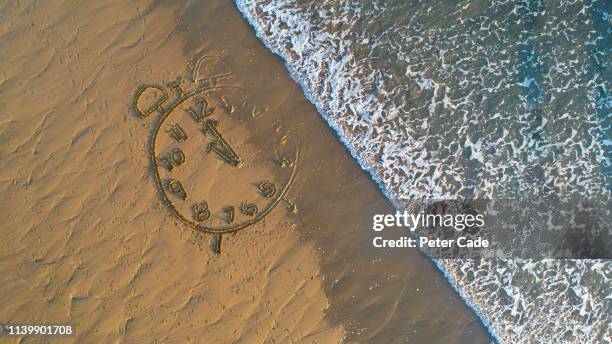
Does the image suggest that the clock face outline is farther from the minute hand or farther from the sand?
the sand

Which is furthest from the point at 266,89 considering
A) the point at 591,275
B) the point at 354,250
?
the point at 591,275

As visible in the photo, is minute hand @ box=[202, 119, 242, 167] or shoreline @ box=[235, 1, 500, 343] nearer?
minute hand @ box=[202, 119, 242, 167]

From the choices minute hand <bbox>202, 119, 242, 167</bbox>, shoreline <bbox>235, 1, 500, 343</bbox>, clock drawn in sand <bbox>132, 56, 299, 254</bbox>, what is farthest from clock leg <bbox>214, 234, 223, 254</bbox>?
shoreline <bbox>235, 1, 500, 343</bbox>

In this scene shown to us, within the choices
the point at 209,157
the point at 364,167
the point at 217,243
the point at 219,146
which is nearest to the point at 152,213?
the point at 217,243

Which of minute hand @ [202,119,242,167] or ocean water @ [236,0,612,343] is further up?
minute hand @ [202,119,242,167]

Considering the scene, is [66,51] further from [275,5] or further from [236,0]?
[275,5]

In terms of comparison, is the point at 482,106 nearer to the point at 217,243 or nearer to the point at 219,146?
the point at 219,146
